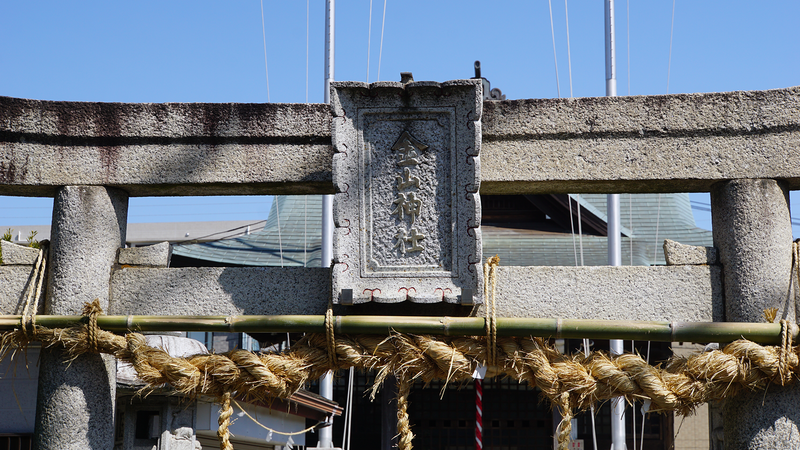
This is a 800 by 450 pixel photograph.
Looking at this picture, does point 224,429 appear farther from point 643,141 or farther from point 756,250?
point 756,250

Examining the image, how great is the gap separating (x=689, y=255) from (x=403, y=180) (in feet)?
5.00

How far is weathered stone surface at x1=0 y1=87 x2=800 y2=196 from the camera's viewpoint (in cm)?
401

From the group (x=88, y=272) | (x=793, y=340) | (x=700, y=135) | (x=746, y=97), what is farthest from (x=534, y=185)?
(x=88, y=272)

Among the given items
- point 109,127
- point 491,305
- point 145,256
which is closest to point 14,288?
point 145,256

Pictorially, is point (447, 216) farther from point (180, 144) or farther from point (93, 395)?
point (93, 395)

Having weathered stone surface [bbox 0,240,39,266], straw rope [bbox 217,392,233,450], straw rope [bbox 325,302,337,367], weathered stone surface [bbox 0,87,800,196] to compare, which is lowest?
straw rope [bbox 217,392,233,450]

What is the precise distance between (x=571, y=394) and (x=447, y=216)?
3.44ft

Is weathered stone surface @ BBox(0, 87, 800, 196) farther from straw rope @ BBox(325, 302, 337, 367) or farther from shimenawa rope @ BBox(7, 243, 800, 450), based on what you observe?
straw rope @ BBox(325, 302, 337, 367)

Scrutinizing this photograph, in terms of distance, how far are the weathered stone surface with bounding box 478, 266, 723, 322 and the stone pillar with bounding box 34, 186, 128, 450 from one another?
6.63ft

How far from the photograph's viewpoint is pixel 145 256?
4266 mm

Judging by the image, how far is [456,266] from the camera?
3.88m

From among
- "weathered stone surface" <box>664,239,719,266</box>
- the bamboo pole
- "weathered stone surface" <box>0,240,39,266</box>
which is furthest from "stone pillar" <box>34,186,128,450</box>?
"weathered stone surface" <box>664,239,719,266</box>

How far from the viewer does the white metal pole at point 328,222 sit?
9.18m

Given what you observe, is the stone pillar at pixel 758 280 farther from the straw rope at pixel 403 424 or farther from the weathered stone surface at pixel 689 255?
the straw rope at pixel 403 424
